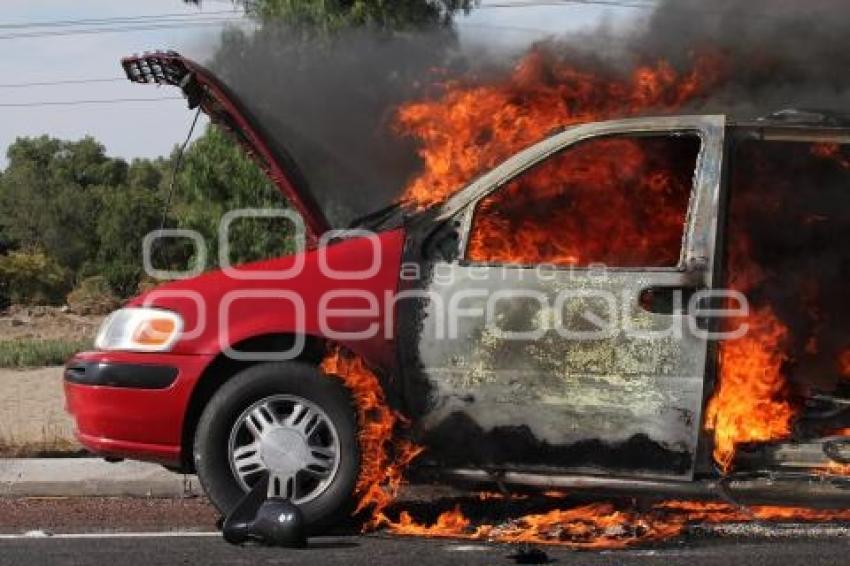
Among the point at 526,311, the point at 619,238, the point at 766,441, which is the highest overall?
the point at 619,238

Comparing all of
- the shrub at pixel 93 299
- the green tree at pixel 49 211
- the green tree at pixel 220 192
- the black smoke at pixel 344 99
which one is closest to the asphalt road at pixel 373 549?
the black smoke at pixel 344 99

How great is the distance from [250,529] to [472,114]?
97.7 inches

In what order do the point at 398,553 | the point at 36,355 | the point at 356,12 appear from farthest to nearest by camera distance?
the point at 36,355, the point at 356,12, the point at 398,553

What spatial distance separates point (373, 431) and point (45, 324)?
23867 mm

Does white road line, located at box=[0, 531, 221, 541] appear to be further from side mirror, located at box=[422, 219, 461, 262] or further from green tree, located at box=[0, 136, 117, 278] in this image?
green tree, located at box=[0, 136, 117, 278]

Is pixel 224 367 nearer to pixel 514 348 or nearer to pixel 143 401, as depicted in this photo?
pixel 143 401

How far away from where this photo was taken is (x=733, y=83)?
19.0 ft

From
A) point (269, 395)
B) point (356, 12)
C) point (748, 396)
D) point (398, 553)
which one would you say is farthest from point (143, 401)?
point (356, 12)

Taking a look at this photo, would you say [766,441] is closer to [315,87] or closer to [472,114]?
[472,114]

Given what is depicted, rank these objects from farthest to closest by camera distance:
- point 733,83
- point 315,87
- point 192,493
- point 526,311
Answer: point 315,87, point 192,493, point 733,83, point 526,311

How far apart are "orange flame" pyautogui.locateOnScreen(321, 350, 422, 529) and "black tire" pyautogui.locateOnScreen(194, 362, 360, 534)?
0.04 meters

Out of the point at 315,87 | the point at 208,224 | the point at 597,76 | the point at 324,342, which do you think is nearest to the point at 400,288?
the point at 324,342

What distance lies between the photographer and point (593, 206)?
5.16 metres

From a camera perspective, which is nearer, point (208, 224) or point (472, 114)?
point (472, 114)
